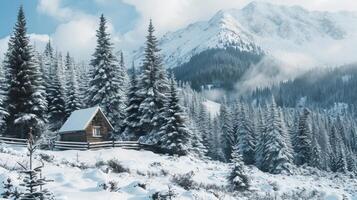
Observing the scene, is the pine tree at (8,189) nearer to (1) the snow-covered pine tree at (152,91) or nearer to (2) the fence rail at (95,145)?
(2) the fence rail at (95,145)

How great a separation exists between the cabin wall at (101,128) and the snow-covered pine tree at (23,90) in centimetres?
454

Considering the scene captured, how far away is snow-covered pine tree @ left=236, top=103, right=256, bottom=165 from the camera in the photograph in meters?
82.4

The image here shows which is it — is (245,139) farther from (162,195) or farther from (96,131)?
(162,195)

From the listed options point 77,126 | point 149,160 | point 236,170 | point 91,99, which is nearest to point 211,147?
point 91,99

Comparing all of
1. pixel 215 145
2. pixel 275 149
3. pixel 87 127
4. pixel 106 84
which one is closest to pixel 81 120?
pixel 87 127

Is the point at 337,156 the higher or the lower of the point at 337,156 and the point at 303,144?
the lower

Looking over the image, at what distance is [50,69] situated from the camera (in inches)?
2734

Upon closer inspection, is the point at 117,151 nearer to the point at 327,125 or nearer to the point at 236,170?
the point at 236,170

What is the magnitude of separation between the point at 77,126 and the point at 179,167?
13.7 metres

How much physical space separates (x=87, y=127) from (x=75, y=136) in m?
1.60

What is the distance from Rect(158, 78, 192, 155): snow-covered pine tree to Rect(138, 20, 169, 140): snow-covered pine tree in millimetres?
1491

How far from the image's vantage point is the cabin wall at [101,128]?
153ft

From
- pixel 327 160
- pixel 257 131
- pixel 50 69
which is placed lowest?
pixel 327 160

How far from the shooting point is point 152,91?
168ft
